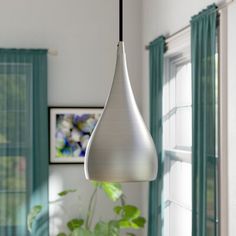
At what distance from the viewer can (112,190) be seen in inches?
191

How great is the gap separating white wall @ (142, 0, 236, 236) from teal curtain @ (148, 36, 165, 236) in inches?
6.5

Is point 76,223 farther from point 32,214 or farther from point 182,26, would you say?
point 182,26

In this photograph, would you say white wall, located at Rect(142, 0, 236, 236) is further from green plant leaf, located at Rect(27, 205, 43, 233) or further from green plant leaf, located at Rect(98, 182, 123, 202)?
green plant leaf, located at Rect(27, 205, 43, 233)

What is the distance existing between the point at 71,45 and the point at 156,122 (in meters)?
1.17

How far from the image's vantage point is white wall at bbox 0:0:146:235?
5195 mm

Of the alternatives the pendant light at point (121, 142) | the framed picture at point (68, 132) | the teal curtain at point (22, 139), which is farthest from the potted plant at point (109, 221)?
the pendant light at point (121, 142)

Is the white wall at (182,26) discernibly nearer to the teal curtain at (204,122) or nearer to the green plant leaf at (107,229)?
the teal curtain at (204,122)

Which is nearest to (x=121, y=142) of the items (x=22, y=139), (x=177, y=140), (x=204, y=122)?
(x=204, y=122)

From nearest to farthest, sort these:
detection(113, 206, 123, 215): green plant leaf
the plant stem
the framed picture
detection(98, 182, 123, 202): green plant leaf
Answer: detection(98, 182, 123, 202): green plant leaf → detection(113, 206, 123, 215): green plant leaf → the plant stem → the framed picture

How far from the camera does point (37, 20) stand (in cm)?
521

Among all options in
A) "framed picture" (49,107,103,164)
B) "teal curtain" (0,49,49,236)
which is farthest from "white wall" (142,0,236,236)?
"teal curtain" (0,49,49,236)

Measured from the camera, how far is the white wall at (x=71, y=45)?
520 centimetres
